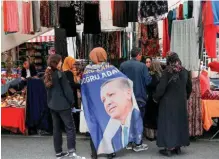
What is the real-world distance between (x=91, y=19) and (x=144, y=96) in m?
2.11

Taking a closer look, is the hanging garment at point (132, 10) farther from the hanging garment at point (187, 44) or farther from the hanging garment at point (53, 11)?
the hanging garment at point (53, 11)

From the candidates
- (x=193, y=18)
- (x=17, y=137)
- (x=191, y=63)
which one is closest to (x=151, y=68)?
(x=191, y=63)

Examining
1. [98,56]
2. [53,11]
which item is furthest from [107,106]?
[53,11]

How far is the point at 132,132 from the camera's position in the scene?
4.91 meters

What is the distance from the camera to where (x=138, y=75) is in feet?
16.0

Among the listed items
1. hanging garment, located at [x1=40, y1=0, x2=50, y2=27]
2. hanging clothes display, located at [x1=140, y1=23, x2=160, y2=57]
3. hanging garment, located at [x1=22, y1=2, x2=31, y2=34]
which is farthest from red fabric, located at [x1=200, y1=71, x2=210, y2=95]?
hanging garment, located at [x1=22, y1=2, x2=31, y2=34]

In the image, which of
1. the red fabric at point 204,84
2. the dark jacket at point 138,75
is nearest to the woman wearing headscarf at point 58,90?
the dark jacket at point 138,75

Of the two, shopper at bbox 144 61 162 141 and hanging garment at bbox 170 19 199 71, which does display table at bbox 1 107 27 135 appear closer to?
shopper at bbox 144 61 162 141

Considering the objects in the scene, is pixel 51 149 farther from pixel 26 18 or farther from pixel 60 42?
pixel 26 18

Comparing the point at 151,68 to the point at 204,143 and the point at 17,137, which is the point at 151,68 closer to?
the point at 204,143

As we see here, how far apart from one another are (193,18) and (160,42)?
4.44 ft

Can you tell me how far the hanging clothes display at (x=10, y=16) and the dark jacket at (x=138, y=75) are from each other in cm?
257

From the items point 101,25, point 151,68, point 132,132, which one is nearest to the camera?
point 132,132

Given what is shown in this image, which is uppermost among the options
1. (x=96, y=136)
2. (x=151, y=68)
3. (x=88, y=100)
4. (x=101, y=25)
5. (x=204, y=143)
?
(x=101, y=25)
